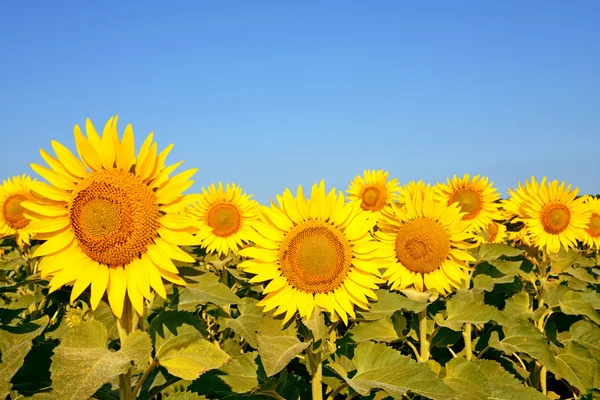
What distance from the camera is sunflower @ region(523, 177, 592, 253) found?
690 cm

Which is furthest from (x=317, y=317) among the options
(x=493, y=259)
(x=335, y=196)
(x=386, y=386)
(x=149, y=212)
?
(x=493, y=259)

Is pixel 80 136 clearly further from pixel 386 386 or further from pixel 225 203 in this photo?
pixel 225 203

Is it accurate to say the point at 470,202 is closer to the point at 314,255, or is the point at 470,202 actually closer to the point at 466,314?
the point at 466,314

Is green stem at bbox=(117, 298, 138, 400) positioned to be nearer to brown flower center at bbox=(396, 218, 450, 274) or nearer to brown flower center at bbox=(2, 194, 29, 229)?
brown flower center at bbox=(396, 218, 450, 274)

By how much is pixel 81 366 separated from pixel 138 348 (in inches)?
9.3

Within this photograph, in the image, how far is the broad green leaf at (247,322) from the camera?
3816 millimetres

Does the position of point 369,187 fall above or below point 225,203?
above

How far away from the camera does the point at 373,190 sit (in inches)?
414

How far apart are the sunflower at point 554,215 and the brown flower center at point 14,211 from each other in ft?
21.6

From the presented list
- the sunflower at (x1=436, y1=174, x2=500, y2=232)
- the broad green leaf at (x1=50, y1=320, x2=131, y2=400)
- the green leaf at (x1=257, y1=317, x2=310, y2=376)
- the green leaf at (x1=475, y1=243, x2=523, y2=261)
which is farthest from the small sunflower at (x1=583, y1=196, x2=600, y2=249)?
Result: the broad green leaf at (x1=50, y1=320, x2=131, y2=400)

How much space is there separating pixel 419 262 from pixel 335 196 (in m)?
1.39

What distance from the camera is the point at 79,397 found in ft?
6.87

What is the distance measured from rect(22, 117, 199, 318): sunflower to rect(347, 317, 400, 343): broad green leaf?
7.07ft

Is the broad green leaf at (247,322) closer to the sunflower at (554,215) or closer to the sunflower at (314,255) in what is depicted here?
the sunflower at (314,255)
